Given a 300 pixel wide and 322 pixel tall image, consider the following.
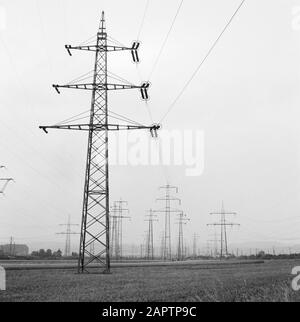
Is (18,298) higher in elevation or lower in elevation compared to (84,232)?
lower

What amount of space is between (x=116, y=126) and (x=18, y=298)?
48.3 feet

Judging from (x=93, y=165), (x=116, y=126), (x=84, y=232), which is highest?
(x=116, y=126)

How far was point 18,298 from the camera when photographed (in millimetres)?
18172

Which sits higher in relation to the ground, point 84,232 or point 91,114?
point 91,114

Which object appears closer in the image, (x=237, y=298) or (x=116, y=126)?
(x=237, y=298)

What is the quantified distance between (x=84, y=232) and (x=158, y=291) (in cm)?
1183
